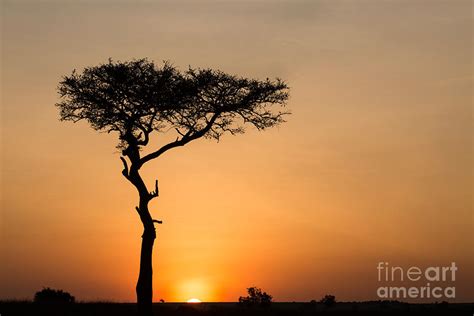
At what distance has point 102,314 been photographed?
162ft

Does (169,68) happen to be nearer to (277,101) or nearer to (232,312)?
(277,101)

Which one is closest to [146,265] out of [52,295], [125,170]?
[125,170]

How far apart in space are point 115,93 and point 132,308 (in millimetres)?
12877

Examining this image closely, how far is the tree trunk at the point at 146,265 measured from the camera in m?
47.8

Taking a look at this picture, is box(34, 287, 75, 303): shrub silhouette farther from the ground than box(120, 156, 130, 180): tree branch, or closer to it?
closer to it

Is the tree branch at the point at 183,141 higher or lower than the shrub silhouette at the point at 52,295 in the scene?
higher

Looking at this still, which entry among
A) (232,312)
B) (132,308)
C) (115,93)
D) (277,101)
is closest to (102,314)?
(132,308)

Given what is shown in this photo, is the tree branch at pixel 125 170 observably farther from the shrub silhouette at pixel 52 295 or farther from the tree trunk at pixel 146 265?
the shrub silhouette at pixel 52 295

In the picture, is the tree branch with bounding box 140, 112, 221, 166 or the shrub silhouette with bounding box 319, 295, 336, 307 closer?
the tree branch with bounding box 140, 112, 221, 166

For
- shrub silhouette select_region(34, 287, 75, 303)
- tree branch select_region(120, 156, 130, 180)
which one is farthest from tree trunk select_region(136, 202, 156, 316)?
shrub silhouette select_region(34, 287, 75, 303)

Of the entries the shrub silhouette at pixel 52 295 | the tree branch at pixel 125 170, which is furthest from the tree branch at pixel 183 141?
the shrub silhouette at pixel 52 295

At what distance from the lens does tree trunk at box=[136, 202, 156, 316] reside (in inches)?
1880

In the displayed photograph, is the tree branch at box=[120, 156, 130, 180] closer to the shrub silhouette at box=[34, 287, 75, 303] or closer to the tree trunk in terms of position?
the tree trunk

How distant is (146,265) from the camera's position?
48.0 m
